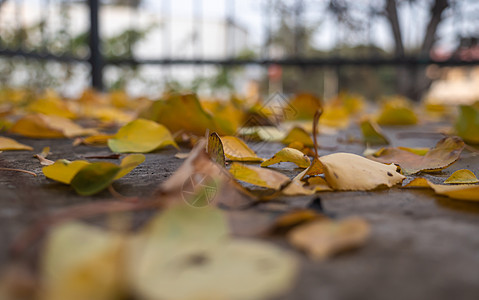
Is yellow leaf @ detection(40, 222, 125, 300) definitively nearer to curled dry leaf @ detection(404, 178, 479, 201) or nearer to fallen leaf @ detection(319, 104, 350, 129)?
curled dry leaf @ detection(404, 178, 479, 201)

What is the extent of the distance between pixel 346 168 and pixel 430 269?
12.3 inches

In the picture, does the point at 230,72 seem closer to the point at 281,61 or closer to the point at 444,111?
the point at 281,61

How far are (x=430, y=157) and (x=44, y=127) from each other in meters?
0.97

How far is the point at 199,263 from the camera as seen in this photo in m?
0.37

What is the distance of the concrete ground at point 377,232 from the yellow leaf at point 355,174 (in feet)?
0.04

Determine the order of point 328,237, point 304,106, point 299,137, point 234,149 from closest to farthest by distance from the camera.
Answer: point 328,237 < point 234,149 < point 299,137 < point 304,106

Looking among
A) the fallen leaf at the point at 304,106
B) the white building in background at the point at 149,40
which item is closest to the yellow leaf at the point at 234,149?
the fallen leaf at the point at 304,106

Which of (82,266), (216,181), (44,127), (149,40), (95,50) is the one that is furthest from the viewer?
(149,40)

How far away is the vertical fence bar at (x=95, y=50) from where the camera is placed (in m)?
3.24

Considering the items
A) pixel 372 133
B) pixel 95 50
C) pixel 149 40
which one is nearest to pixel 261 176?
pixel 372 133

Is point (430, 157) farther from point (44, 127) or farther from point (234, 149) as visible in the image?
point (44, 127)

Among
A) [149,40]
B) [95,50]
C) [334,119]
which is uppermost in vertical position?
[149,40]

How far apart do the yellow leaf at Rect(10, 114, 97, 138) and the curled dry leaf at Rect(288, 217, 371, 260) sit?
36.5 inches

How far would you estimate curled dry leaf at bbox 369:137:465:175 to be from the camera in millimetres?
841
